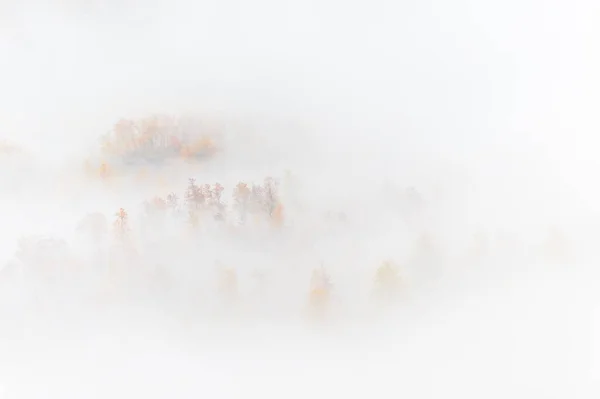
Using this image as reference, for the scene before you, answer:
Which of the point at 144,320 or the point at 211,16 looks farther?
the point at 211,16

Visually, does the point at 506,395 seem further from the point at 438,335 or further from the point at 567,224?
the point at 567,224

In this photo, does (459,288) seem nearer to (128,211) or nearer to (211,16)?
(128,211)

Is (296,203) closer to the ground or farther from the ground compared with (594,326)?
farther from the ground

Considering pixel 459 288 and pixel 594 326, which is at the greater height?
pixel 459 288

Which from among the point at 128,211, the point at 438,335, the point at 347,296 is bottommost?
the point at 438,335

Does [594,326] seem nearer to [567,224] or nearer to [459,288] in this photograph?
[567,224]

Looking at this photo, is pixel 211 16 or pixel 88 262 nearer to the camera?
pixel 88 262

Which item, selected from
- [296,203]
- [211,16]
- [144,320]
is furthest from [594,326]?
[211,16]

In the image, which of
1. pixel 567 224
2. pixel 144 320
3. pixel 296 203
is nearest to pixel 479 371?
pixel 567 224

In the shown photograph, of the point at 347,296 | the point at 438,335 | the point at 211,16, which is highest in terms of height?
the point at 211,16
